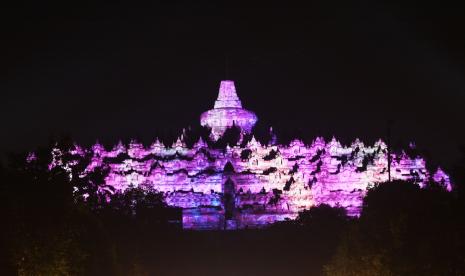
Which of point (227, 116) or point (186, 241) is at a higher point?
point (227, 116)

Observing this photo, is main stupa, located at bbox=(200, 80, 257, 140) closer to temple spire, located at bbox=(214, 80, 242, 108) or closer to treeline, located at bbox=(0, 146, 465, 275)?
temple spire, located at bbox=(214, 80, 242, 108)

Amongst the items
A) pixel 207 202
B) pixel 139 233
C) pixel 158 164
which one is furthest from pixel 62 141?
pixel 158 164

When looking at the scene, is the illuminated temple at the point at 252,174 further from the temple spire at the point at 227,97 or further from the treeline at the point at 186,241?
the treeline at the point at 186,241

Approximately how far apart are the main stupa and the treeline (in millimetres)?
53071

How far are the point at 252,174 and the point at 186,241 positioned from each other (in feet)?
121

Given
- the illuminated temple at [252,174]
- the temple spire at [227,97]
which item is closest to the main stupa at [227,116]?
the temple spire at [227,97]

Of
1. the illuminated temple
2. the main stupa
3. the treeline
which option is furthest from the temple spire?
the treeline

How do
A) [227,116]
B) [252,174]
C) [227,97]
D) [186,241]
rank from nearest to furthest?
1. [186,241]
2. [252,174]
3. [227,116]
4. [227,97]

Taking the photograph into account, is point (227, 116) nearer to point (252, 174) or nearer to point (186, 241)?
point (252, 174)

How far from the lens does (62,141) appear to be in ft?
231

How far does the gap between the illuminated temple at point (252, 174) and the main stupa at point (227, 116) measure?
4.13 meters

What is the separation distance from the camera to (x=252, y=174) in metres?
125

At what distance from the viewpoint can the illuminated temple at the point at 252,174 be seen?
118 metres

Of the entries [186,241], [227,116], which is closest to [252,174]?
[227,116]
